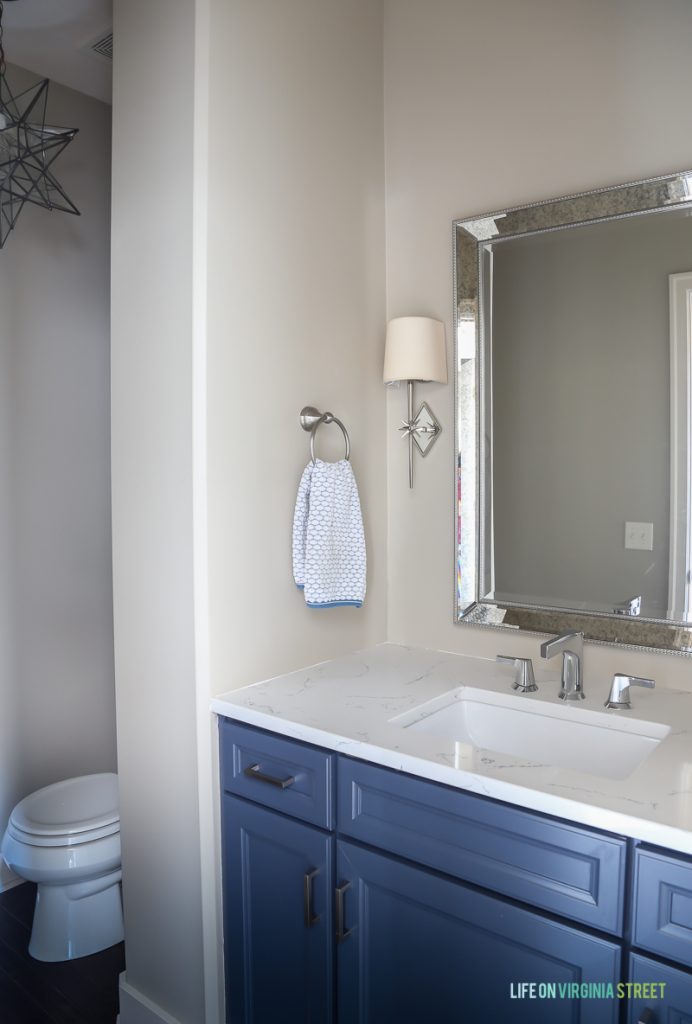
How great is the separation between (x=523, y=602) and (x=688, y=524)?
439 millimetres

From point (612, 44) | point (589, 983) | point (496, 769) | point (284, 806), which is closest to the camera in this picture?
point (589, 983)

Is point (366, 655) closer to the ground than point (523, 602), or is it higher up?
closer to the ground

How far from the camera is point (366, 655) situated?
A: 203 cm

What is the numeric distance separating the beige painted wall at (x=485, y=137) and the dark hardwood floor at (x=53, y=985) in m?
1.22

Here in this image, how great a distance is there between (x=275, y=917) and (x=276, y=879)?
85 millimetres

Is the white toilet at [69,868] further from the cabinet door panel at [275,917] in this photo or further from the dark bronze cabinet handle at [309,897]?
the dark bronze cabinet handle at [309,897]

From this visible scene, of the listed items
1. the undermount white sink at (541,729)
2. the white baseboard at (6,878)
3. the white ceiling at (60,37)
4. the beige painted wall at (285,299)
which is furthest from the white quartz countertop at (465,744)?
the white ceiling at (60,37)

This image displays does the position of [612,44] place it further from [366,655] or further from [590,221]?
[366,655]

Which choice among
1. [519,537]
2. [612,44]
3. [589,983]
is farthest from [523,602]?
[612,44]

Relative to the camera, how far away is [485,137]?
75.0 inches

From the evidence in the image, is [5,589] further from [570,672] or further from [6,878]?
[570,672]

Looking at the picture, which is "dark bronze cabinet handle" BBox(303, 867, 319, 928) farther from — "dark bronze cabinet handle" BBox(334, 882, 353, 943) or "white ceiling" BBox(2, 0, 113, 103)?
"white ceiling" BBox(2, 0, 113, 103)

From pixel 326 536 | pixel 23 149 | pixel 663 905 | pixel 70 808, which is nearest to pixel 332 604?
pixel 326 536

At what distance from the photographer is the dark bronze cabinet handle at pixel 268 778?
1509mm
